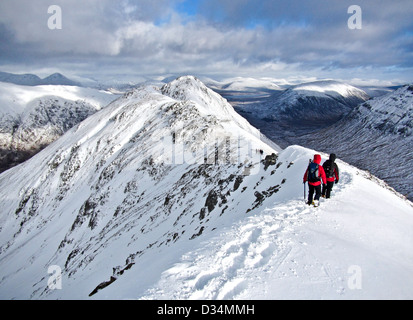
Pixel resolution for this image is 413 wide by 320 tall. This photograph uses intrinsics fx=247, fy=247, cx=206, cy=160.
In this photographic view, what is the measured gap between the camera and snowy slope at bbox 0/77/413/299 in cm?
995

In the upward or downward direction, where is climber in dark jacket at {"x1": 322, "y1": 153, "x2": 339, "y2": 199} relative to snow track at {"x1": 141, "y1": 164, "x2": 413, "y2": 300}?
upward

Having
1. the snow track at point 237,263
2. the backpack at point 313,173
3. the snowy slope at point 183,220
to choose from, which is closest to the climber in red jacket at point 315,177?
the backpack at point 313,173

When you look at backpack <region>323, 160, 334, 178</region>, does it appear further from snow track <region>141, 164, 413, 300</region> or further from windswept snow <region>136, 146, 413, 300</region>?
snow track <region>141, 164, 413, 300</region>

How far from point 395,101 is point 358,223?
232494mm

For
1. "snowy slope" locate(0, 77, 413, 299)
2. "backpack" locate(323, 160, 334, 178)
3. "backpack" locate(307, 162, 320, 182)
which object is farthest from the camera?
"backpack" locate(323, 160, 334, 178)

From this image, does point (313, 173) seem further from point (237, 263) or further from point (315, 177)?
point (237, 263)

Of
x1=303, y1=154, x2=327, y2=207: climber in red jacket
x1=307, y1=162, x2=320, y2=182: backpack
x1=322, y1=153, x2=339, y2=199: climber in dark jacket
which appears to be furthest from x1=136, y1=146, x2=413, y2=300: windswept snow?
x1=307, y1=162, x2=320, y2=182: backpack

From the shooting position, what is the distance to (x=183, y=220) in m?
30.3

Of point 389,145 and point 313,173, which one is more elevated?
point 313,173

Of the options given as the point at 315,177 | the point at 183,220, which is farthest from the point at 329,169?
the point at 183,220

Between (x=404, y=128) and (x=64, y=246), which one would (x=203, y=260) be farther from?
(x=404, y=128)

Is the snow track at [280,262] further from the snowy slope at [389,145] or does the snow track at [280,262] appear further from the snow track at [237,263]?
the snowy slope at [389,145]

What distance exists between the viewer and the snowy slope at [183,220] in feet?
32.6
